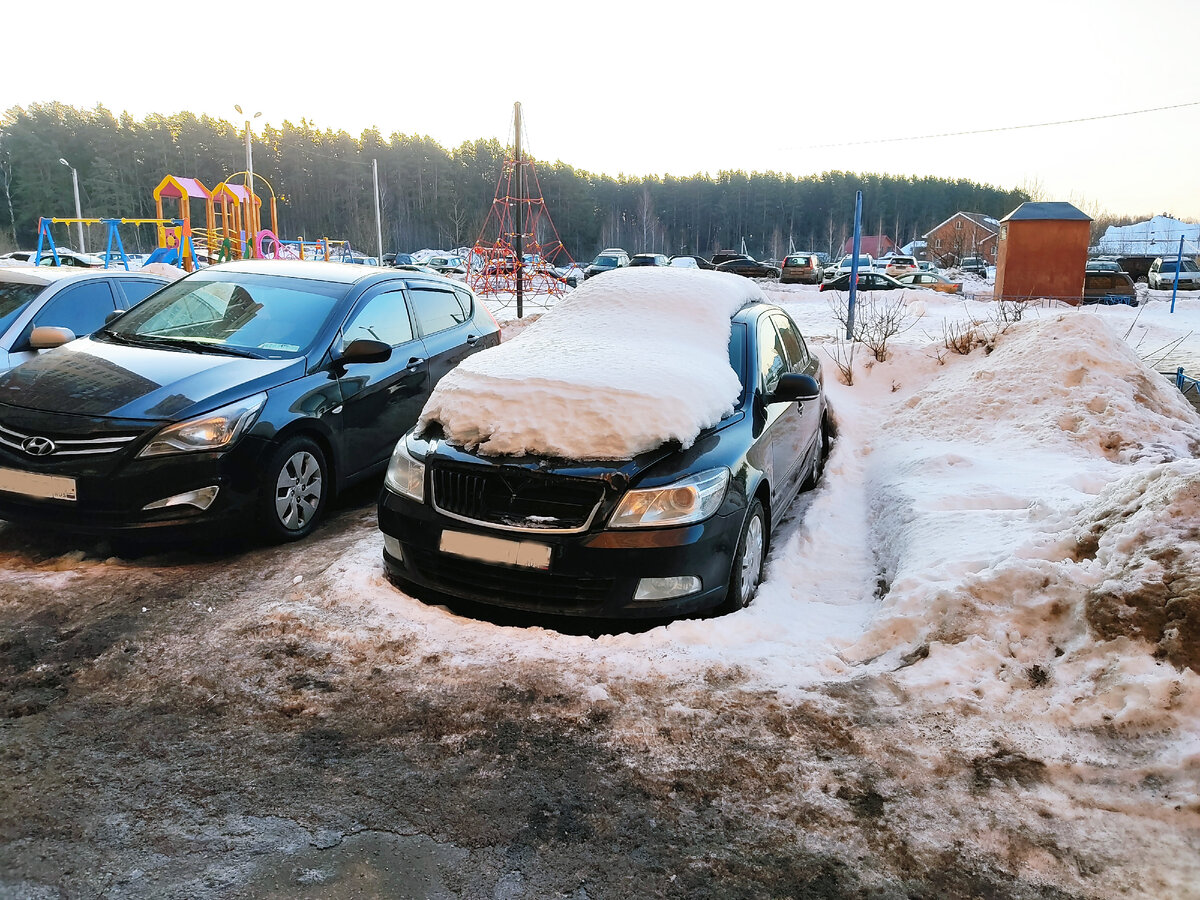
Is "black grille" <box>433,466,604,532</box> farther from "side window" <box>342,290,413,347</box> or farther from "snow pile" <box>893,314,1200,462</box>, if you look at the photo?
"snow pile" <box>893,314,1200,462</box>

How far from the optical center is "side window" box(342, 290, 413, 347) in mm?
5562

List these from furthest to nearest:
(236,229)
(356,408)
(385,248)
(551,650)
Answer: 1. (385,248)
2. (236,229)
3. (356,408)
4. (551,650)

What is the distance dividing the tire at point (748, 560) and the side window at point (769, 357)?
33.5 inches

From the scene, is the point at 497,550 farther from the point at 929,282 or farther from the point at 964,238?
the point at 964,238

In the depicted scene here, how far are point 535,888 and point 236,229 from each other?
96.7ft

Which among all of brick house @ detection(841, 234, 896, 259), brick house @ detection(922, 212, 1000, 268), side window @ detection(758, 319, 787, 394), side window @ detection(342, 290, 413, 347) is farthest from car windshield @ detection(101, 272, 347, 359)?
brick house @ detection(841, 234, 896, 259)

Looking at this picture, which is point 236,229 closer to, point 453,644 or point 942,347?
point 942,347

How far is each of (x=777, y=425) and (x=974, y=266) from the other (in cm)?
5288

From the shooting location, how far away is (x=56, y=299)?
6766 mm

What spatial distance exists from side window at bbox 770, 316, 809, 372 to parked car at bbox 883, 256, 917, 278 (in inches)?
1227

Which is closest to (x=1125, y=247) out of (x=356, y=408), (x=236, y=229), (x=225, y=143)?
(x=236, y=229)

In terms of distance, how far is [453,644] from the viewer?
354 centimetres

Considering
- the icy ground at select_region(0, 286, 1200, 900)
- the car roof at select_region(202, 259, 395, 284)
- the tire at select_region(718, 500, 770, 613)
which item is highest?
the car roof at select_region(202, 259, 395, 284)

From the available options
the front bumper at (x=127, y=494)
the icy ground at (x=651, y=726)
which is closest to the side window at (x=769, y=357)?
the icy ground at (x=651, y=726)
